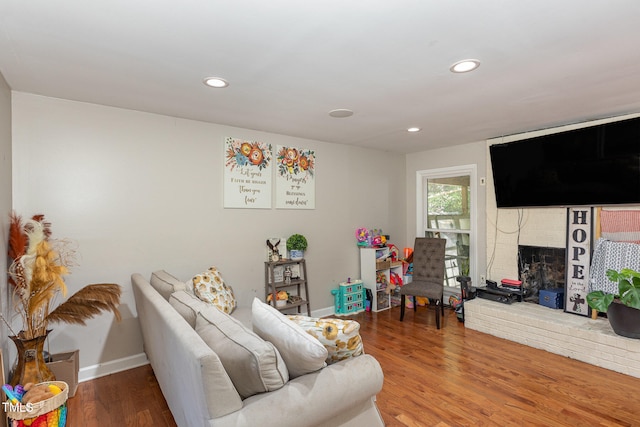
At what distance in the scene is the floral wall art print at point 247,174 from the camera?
3.56 m

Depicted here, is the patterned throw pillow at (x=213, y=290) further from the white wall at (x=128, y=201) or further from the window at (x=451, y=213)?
the window at (x=451, y=213)

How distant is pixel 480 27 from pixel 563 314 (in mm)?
3286

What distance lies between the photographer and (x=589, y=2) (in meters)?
1.48

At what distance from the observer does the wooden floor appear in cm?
225

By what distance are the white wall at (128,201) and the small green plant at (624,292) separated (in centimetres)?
299

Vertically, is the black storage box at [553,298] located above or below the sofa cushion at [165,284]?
below

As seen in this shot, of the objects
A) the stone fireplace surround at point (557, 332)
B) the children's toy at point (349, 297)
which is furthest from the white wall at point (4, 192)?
the stone fireplace surround at point (557, 332)

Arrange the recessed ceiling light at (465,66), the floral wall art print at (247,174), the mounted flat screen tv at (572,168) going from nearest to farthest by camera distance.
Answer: the recessed ceiling light at (465,66), the mounted flat screen tv at (572,168), the floral wall art print at (247,174)

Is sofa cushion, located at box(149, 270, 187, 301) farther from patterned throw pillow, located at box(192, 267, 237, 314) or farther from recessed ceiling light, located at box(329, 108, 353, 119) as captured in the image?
recessed ceiling light, located at box(329, 108, 353, 119)

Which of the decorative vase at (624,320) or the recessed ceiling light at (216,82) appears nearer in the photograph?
the recessed ceiling light at (216,82)

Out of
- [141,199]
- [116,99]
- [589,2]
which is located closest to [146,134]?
[116,99]

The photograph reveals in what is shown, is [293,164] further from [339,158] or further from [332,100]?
[332,100]

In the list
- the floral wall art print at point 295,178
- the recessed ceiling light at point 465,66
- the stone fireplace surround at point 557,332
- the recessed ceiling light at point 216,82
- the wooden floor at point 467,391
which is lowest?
the wooden floor at point 467,391

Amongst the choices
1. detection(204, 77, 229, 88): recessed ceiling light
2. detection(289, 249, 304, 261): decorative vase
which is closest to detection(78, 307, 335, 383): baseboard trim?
detection(289, 249, 304, 261): decorative vase
